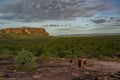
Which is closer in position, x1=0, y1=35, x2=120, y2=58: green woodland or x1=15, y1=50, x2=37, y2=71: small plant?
x1=15, y1=50, x2=37, y2=71: small plant

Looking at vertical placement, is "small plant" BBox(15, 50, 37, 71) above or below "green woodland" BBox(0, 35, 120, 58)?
above

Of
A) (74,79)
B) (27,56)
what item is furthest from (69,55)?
(74,79)

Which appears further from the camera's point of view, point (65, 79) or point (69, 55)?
point (69, 55)

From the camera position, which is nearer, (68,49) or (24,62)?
(24,62)

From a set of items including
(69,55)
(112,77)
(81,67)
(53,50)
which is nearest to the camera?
(112,77)

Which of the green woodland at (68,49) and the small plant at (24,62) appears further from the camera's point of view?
the green woodland at (68,49)

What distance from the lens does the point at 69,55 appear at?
44.0 metres

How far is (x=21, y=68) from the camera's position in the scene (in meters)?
27.0

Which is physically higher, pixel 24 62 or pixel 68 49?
pixel 24 62

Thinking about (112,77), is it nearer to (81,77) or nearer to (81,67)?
(81,77)

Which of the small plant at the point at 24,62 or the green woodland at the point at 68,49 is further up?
the small plant at the point at 24,62

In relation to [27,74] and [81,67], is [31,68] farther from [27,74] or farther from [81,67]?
[81,67]

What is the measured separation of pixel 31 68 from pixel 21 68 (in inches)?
41.6

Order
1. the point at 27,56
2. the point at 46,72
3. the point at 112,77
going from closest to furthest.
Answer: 1. the point at 112,77
2. the point at 46,72
3. the point at 27,56
